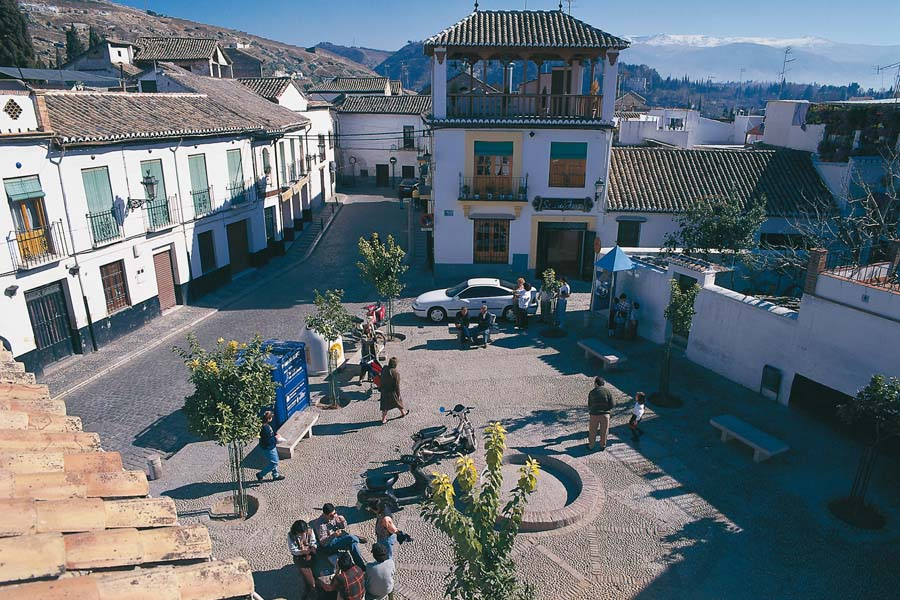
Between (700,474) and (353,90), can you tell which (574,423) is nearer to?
(700,474)

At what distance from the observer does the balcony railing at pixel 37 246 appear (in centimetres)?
1508

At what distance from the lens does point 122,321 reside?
742 inches

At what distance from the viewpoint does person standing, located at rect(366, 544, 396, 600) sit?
7.96m

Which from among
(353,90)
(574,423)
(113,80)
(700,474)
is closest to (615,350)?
(574,423)

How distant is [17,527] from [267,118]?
28.8 meters

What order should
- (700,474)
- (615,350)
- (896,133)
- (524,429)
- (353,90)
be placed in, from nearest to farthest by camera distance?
(700,474)
(524,429)
(615,350)
(896,133)
(353,90)

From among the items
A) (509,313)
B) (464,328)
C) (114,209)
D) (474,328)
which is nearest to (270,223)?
(114,209)

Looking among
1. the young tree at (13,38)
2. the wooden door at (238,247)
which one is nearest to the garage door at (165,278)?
the wooden door at (238,247)

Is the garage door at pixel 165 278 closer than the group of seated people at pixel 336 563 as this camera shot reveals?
No

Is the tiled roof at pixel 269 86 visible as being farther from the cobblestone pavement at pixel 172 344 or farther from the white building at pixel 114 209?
the cobblestone pavement at pixel 172 344

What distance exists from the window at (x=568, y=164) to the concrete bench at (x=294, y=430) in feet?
47.8

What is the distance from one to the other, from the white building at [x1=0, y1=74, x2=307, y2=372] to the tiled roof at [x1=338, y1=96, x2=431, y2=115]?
894 inches

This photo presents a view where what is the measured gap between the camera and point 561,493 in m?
11.1

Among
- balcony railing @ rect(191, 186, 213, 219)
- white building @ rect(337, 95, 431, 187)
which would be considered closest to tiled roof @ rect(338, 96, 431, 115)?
white building @ rect(337, 95, 431, 187)
